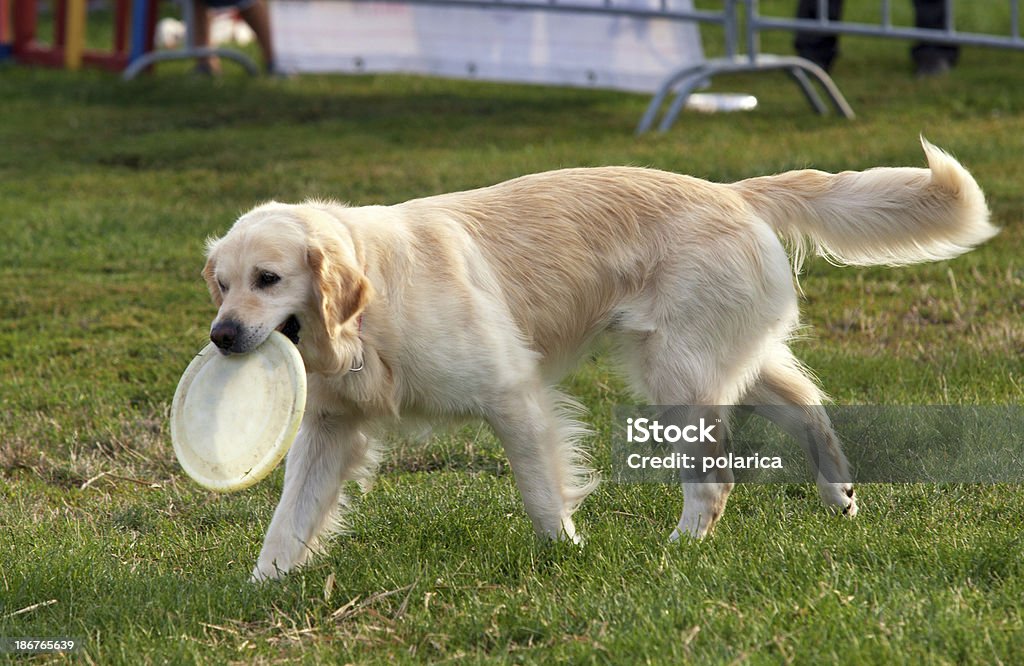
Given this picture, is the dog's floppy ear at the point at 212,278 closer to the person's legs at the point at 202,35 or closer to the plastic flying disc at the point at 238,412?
the plastic flying disc at the point at 238,412

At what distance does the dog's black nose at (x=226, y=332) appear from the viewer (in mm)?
3539

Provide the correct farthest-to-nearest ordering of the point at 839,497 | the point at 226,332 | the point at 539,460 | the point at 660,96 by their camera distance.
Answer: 1. the point at 660,96
2. the point at 839,497
3. the point at 539,460
4. the point at 226,332

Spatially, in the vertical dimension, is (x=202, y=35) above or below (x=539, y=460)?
above

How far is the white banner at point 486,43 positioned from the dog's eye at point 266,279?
24.5 ft

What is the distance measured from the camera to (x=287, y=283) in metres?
3.61

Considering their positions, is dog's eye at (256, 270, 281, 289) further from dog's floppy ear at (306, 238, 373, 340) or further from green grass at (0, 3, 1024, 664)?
green grass at (0, 3, 1024, 664)

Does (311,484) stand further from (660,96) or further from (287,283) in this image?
(660,96)

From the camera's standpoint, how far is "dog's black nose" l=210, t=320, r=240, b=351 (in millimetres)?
3539

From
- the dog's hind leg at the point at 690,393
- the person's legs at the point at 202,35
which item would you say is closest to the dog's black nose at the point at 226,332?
the dog's hind leg at the point at 690,393

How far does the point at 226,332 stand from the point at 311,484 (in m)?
0.68

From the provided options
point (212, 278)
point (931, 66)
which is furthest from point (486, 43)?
point (212, 278)

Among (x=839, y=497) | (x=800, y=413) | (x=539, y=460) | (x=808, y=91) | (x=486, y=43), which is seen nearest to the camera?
(x=539, y=460)

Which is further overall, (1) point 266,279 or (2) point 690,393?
(2) point 690,393

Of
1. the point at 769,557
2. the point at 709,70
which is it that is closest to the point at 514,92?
the point at 709,70
